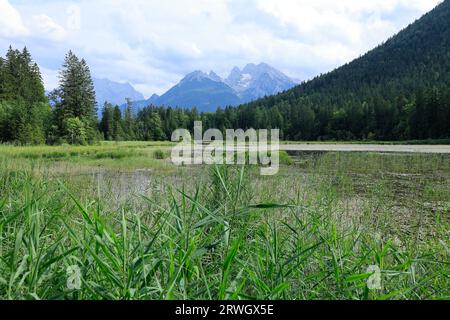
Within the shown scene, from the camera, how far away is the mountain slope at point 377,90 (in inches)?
2830

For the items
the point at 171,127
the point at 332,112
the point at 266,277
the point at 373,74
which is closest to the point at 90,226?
the point at 266,277

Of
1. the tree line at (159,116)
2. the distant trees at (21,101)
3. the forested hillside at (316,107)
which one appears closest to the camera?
the distant trees at (21,101)

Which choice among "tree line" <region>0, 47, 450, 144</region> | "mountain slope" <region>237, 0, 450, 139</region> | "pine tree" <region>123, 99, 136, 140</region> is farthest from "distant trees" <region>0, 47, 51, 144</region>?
"mountain slope" <region>237, 0, 450, 139</region>

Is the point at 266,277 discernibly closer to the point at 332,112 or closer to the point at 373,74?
the point at 332,112

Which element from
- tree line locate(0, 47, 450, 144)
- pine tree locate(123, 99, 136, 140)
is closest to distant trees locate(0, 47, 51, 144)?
tree line locate(0, 47, 450, 144)

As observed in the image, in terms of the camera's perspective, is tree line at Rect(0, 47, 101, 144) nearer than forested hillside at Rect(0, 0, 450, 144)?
Yes

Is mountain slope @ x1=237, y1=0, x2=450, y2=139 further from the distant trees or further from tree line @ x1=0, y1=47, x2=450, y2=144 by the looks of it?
the distant trees

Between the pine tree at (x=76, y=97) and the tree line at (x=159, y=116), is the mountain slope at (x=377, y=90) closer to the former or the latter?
the tree line at (x=159, y=116)

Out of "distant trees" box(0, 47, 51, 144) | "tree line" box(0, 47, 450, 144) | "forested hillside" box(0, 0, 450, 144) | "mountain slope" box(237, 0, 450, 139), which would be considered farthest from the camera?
"mountain slope" box(237, 0, 450, 139)

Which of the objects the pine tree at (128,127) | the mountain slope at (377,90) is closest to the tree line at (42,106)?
the pine tree at (128,127)

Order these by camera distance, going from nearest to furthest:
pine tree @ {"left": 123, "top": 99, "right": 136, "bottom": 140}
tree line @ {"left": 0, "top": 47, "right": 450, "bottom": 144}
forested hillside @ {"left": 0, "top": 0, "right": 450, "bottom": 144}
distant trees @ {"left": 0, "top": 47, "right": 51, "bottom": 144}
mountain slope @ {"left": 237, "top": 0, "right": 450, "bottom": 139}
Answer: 1. distant trees @ {"left": 0, "top": 47, "right": 51, "bottom": 144}
2. tree line @ {"left": 0, "top": 47, "right": 450, "bottom": 144}
3. forested hillside @ {"left": 0, "top": 0, "right": 450, "bottom": 144}
4. mountain slope @ {"left": 237, "top": 0, "right": 450, "bottom": 139}
5. pine tree @ {"left": 123, "top": 99, "right": 136, "bottom": 140}

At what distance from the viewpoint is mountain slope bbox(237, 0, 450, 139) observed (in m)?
71.9

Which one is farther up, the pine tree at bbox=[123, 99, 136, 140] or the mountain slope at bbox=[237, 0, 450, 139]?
the mountain slope at bbox=[237, 0, 450, 139]

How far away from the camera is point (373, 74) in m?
127
